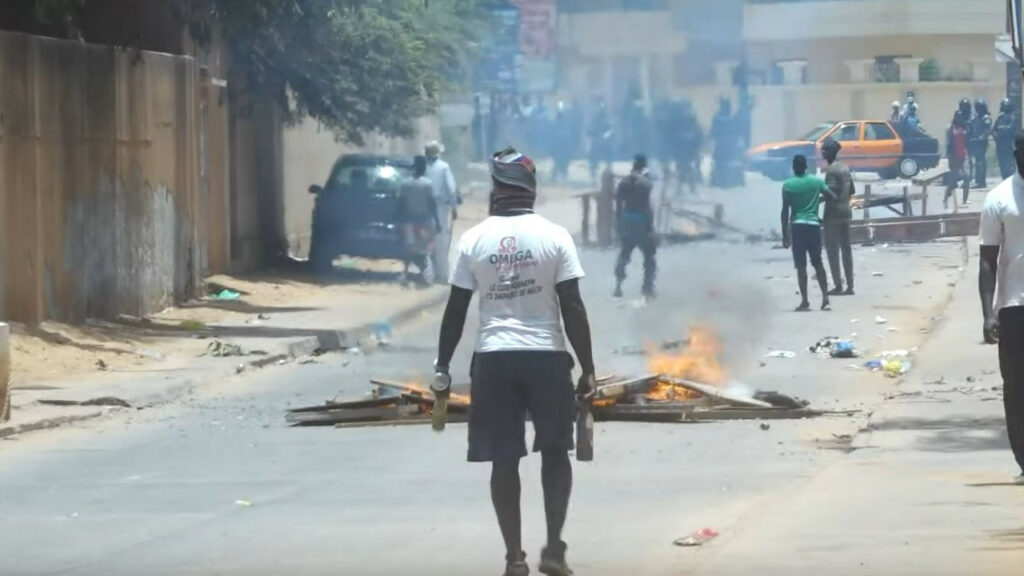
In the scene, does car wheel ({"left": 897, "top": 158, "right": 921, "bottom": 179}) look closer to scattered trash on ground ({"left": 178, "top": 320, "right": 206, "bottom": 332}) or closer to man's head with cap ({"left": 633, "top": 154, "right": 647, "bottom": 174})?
man's head with cap ({"left": 633, "top": 154, "right": 647, "bottom": 174})

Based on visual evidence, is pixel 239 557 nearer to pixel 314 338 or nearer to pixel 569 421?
pixel 569 421

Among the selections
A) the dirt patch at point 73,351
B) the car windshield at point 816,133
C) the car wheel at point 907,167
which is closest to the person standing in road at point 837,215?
the dirt patch at point 73,351

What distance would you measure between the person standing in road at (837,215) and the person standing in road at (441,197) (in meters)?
4.78

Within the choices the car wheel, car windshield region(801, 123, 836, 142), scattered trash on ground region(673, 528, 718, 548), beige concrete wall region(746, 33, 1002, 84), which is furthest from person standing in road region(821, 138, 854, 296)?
the car wheel

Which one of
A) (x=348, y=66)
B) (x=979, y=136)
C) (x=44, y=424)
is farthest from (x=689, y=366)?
(x=979, y=136)

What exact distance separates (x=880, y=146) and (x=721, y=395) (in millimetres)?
30880

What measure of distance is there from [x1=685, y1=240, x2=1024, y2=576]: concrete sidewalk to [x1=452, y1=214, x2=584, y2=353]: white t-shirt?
120 cm

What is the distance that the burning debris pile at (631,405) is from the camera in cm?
1352

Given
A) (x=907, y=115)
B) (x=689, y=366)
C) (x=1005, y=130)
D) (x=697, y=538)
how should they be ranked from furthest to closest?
(x=907, y=115) → (x=1005, y=130) → (x=689, y=366) → (x=697, y=538)

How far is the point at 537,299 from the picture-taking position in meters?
7.91

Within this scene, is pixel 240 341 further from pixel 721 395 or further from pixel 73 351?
pixel 721 395

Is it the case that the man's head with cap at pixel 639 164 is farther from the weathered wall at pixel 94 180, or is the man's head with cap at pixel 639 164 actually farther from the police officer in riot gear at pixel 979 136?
the police officer in riot gear at pixel 979 136

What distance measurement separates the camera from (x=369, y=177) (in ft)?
88.1

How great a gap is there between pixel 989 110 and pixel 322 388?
28901mm
